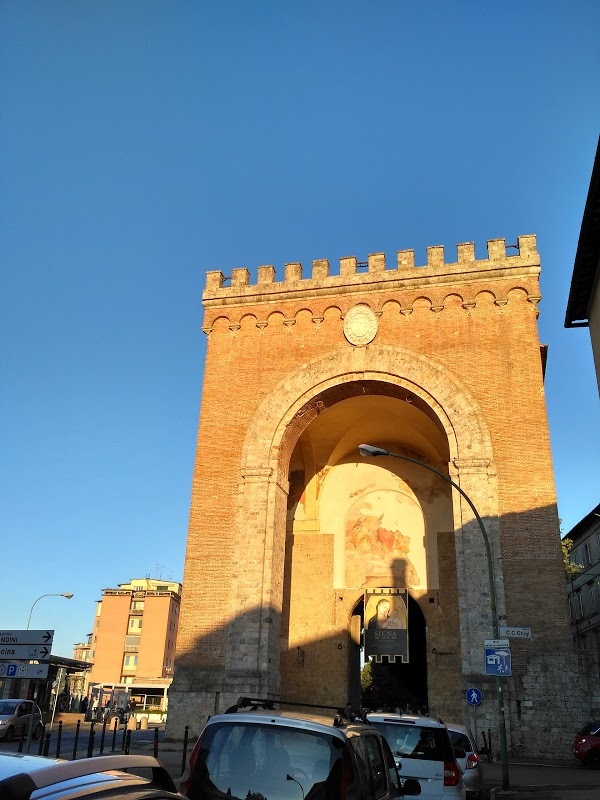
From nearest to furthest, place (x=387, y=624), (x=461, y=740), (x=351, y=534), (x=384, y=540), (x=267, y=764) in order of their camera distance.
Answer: (x=267, y=764)
(x=461, y=740)
(x=387, y=624)
(x=384, y=540)
(x=351, y=534)

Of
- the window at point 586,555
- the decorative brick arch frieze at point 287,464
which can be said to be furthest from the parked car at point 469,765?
the window at point 586,555

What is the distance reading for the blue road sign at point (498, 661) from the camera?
12.5m

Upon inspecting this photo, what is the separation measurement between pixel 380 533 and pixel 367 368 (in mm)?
6448

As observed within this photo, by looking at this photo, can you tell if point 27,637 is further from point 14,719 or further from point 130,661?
point 130,661

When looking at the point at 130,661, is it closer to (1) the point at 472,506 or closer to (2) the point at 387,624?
(2) the point at 387,624

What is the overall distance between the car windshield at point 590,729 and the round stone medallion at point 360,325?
11.1 metres

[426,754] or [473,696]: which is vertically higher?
[473,696]

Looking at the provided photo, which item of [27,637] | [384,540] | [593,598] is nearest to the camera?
[27,637]

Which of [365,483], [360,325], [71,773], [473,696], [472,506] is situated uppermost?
[360,325]

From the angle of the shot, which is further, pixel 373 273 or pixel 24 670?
pixel 373 273

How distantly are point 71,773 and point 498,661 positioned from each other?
11952 millimetres

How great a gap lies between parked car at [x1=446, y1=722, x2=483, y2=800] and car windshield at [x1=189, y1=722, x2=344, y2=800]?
19.4 ft

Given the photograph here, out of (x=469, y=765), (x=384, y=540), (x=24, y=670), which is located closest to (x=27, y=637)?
(x=24, y=670)

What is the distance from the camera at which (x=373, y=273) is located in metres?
20.7
